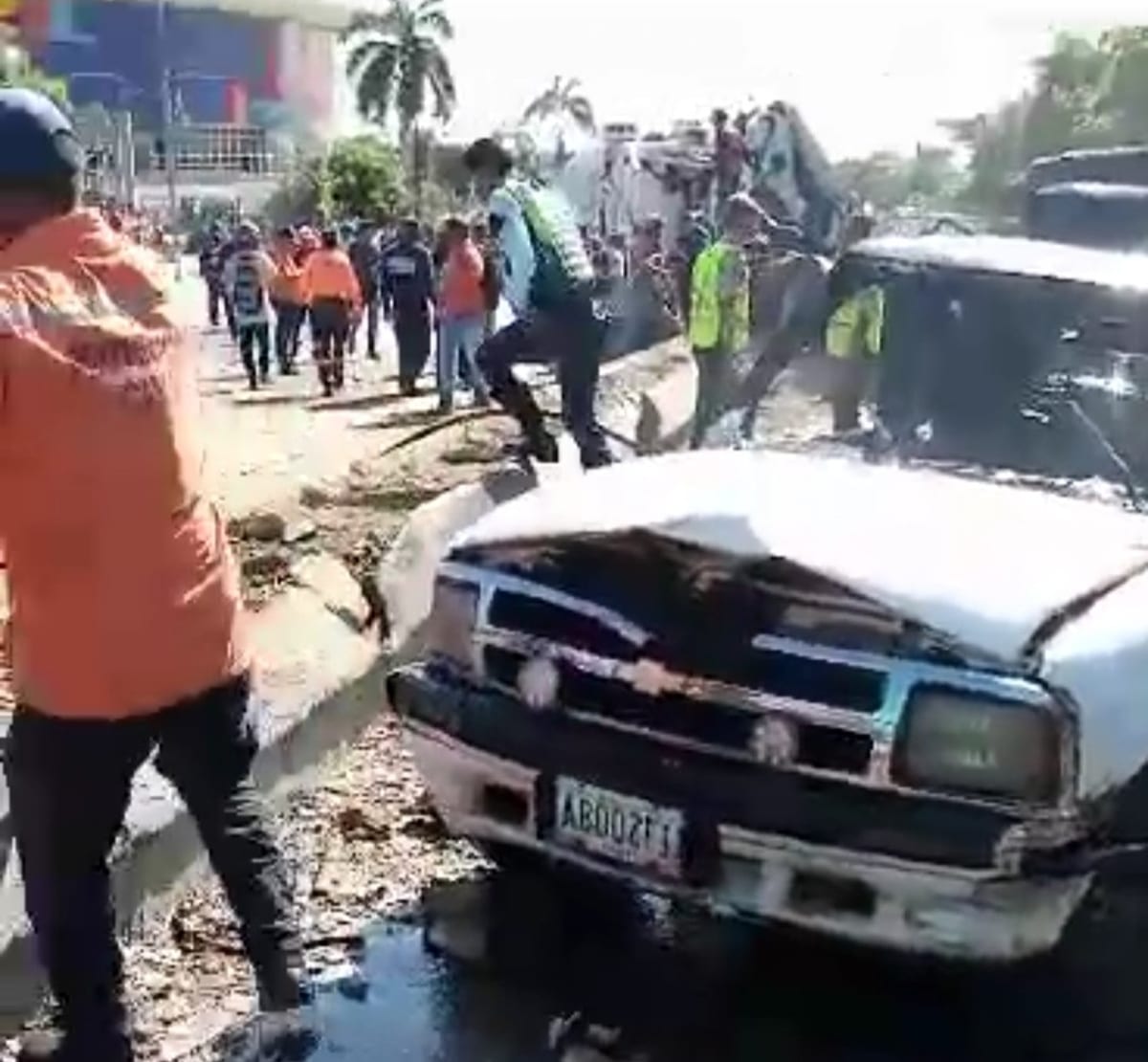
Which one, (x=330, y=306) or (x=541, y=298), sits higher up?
(x=541, y=298)

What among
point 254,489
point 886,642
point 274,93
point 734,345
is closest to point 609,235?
point 734,345

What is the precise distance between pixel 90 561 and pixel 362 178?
60273 millimetres

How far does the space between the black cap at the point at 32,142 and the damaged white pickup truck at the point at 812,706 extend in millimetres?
1524

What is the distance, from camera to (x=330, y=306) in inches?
685

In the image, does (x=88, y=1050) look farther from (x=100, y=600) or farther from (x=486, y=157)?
(x=486, y=157)

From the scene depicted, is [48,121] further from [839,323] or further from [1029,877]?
[839,323]

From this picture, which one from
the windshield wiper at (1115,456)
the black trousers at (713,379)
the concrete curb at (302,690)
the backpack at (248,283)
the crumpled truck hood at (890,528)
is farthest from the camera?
the backpack at (248,283)

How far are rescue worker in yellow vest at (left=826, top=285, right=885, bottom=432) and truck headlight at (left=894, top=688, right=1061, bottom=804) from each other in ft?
8.41

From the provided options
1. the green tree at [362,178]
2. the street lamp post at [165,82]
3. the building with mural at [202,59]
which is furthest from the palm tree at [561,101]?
the building with mural at [202,59]

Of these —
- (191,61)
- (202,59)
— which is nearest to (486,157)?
(191,61)

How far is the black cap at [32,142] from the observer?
345 cm

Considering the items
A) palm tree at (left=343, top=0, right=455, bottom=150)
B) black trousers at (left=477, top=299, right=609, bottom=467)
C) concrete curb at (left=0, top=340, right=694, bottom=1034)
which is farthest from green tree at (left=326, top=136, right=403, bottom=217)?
concrete curb at (left=0, top=340, right=694, bottom=1034)

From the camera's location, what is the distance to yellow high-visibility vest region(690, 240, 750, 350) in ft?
41.0

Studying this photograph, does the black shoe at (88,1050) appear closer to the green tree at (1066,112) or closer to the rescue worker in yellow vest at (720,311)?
the rescue worker in yellow vest at (720,311)
